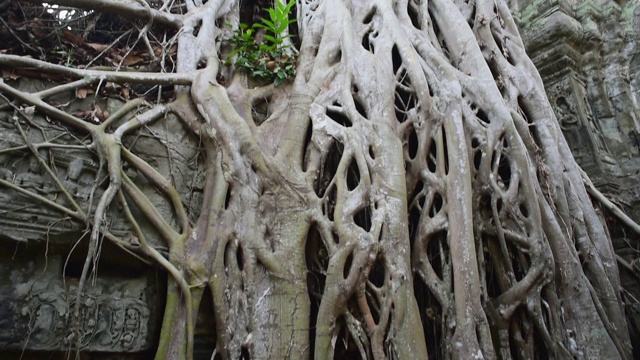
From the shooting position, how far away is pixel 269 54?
3.04 m

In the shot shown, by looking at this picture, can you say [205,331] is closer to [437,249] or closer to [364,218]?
[364,218]

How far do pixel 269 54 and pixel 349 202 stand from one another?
1274mm

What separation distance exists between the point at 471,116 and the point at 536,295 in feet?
3.30

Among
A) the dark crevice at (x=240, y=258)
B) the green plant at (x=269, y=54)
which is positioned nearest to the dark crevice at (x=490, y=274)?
the dark crevice at (x=240, y=258)

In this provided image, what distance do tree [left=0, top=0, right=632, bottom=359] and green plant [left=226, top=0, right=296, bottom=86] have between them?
0.06 metres

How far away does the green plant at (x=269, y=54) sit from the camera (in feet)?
→ 9.55

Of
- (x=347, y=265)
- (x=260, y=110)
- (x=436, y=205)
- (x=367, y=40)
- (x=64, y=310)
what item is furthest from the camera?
(x=367, y=40)

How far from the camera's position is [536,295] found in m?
2.28

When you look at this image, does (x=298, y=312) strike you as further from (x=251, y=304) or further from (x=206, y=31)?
(x=206, y=31)

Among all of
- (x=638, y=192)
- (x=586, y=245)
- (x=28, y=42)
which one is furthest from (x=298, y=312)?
(x=638, y=192)

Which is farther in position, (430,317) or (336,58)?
(336,58)

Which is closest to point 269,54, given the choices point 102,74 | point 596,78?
point 102,74

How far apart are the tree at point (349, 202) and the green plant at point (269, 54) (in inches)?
2.2

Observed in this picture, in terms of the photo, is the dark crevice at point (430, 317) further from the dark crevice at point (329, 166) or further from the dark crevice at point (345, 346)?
the dark crevice at point (329, 166)
